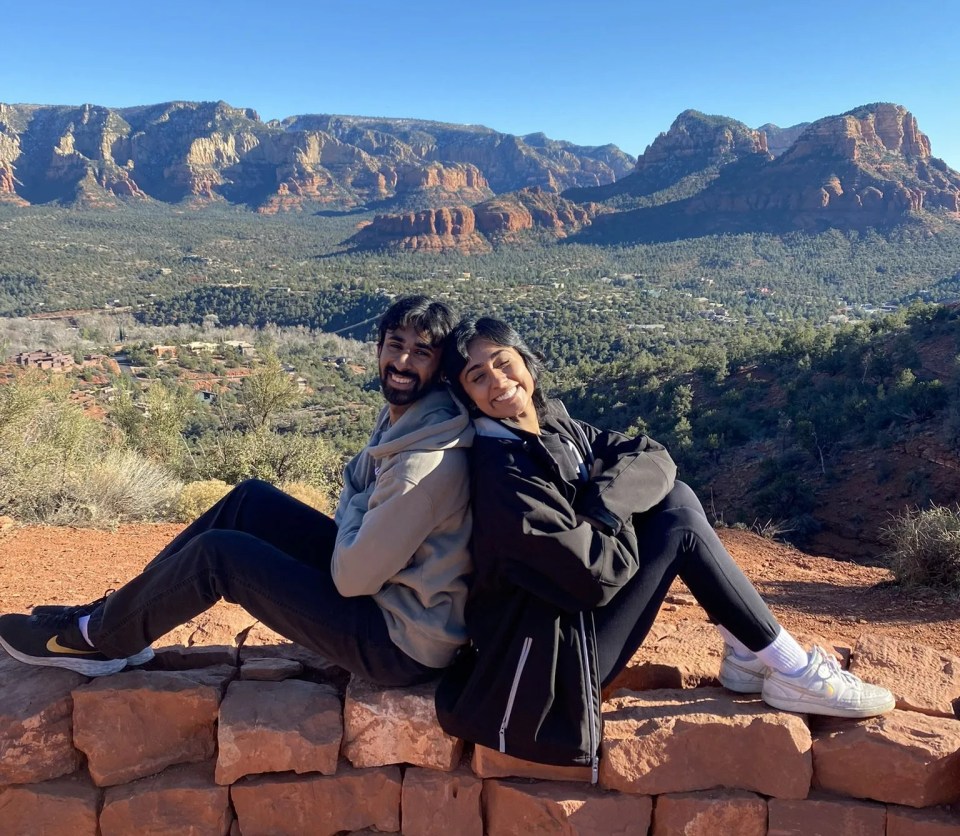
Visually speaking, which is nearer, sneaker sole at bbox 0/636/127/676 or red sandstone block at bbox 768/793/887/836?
red sandstone block at bbox 768/793/887/836

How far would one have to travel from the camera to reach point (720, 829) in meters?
2.23

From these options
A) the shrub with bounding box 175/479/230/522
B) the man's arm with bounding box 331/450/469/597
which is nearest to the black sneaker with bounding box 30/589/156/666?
the man's arm with bounding box 331/450/469/597

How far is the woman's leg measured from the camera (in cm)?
226

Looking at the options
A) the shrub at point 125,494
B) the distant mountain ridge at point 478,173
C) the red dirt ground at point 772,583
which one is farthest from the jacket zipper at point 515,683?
the distant mountain ridge at point 478,173

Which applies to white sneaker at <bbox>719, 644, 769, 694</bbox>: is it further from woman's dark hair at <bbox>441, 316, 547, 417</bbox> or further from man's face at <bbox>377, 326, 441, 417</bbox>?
man's face at <bbox>377, 326, 441, 417</bbox>

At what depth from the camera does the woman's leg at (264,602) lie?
226cm

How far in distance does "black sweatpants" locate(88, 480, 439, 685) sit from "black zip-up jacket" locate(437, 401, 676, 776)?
28 cm

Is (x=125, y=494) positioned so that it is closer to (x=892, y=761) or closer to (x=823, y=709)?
(x=823, y=709)

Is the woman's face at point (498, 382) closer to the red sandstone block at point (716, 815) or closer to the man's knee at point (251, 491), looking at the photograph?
the man's knee at point (251, 491)

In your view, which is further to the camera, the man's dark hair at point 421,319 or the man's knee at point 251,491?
the man's knee at point 251,491

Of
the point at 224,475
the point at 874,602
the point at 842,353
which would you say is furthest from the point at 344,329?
the point at 874,602

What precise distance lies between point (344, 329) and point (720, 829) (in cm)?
4234

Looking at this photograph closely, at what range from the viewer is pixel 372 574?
6.98 ft

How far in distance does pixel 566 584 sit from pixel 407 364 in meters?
0.94
